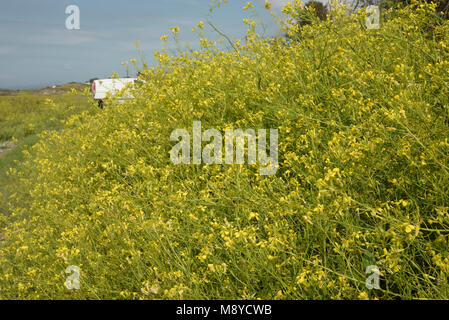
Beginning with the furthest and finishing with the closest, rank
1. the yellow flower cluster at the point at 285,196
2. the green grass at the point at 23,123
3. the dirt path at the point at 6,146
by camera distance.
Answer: the dirt path at the point at 6,146 < the green grass at the point at 23,123 < the yellow flower cluster at the point at 285,196

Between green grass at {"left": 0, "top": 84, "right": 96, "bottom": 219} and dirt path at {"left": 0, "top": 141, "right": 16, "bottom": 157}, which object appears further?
dirt path at {"left": 0, "top": 141, "right": 16, "bottom": 157}

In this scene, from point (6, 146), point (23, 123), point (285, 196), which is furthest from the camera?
point (23, 123)

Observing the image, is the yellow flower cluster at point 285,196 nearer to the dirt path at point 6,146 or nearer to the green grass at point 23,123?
the green grass at point 23,123

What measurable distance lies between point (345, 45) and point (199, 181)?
2.29 m

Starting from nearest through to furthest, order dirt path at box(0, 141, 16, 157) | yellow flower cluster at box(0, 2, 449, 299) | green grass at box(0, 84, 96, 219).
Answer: yellow flower cluster at box(0, 2, 449, 299), green grass at box(0, 84, 96, 219), dirt path at box(0, 141, 16, 157)

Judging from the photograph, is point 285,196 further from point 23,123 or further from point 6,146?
point 23,123

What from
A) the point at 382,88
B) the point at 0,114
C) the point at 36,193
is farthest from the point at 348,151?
the point at 0,114

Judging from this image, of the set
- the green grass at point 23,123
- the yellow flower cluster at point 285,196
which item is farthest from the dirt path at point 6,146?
the yellow flower cluster at point 285,196

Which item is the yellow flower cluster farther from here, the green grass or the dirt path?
the dirt path

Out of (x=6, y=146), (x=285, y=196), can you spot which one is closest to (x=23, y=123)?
(x=6, y=146)

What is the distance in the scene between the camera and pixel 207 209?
2.49 m

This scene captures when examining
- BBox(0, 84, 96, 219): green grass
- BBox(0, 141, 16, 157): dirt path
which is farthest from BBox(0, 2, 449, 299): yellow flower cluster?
BBox(0, 141, 16, 157): dirt path

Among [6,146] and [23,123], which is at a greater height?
[23,123]
